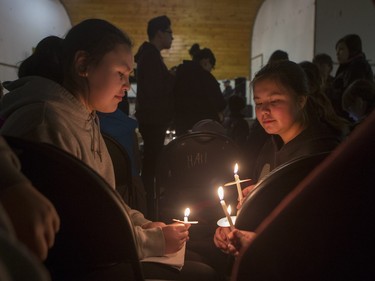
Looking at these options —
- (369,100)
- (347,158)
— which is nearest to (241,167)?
(369,100)

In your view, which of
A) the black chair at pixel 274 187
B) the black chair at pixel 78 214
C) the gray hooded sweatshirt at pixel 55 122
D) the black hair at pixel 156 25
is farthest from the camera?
the black hair at pixel 156 25

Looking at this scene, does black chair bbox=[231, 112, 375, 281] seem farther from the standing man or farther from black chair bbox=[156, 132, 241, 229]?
the standing man

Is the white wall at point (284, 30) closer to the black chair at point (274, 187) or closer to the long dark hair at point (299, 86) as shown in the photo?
the long dark hair at point (299, 86)

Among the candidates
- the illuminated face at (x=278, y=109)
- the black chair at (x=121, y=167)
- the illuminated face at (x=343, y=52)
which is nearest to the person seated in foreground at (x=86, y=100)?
the black chair at (x=121, y=167)

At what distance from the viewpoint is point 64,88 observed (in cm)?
130

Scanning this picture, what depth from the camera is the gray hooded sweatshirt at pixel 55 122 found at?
1058 mm

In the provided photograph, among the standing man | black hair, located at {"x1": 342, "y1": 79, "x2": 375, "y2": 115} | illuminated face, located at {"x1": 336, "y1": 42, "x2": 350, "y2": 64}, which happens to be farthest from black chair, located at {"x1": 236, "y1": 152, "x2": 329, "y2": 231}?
illuminated face, located at {"x1": 336, "y1": 42, "x2": 350, "y2": 64}

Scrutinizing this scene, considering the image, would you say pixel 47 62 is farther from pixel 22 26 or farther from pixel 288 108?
pixel 22 26

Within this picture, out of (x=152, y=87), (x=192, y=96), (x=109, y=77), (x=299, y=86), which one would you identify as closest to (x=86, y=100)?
(x=109, y=77)

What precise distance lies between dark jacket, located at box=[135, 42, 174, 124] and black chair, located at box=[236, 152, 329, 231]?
2619 millimetres

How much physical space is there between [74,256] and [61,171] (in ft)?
0.76

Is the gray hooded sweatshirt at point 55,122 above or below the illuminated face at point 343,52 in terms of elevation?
below

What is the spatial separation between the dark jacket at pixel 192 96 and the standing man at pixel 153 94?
90mm

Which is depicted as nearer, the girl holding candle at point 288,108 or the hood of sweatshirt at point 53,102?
the hood of sweatshirt at point 53,102
